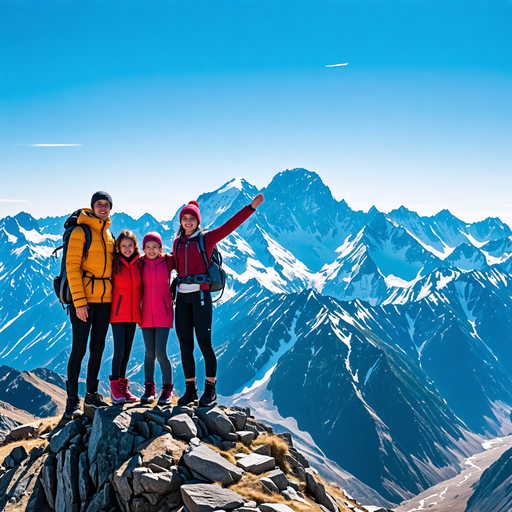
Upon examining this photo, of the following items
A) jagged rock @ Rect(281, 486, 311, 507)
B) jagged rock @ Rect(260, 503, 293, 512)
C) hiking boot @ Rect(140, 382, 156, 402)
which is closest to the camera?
jagged rock @ Rect(260, 503, 293, 512)

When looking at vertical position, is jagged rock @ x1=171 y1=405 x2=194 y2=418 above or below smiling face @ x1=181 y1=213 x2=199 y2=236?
below

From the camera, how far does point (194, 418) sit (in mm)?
15461

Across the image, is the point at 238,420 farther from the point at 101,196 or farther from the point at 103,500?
the point at 101,196

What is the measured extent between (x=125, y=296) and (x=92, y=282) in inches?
48.6

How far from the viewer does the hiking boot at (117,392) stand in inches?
640

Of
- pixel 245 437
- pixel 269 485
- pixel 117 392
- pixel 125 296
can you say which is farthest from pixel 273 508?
pixel 125 296

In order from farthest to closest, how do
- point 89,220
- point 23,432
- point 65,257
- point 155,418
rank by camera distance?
1. point 23,432
2. point 89,220
3. point 65,257
4. point 155,418

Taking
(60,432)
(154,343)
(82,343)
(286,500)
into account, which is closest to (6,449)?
(60,432)

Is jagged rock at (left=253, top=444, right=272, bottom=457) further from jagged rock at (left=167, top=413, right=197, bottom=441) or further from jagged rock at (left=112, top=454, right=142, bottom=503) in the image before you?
jagged rock at (left=112, top=454, right=142, bottom=503)

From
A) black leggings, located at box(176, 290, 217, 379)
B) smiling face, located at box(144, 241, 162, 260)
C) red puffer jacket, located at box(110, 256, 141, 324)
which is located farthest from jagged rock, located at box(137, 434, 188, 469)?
smiling face, located at box(144, 241, 162, 260)

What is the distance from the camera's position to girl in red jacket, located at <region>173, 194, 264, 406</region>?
52.9 feet

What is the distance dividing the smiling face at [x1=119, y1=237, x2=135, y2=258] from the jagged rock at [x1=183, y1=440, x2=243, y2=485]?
6.69 meters

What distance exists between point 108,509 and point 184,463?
225 centimetres

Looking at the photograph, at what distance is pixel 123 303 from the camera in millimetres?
16297
